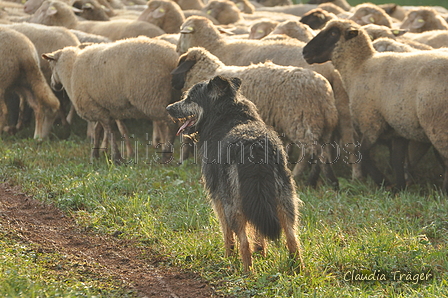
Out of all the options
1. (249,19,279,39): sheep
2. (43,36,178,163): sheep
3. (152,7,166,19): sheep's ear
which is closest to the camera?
(43,36,178,163): sheep

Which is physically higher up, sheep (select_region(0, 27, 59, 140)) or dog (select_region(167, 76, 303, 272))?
dog (select_region(167, 76, 303, 272))

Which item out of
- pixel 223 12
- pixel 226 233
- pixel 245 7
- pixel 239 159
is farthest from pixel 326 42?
pixel 245 7

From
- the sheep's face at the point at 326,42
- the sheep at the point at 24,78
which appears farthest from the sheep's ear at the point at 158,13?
the sheep's face at the point at 326,42

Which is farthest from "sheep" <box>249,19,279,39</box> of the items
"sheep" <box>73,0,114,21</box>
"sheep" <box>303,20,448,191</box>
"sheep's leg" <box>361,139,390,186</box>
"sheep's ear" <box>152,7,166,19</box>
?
"sheep" <box>73,0,114,21</box>

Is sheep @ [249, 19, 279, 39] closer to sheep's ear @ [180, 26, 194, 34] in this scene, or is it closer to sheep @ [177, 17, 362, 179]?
sheep @ [177, 17, 362, 179]

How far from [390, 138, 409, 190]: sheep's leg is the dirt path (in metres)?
3.58

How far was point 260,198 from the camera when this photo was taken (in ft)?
Result: 12.9

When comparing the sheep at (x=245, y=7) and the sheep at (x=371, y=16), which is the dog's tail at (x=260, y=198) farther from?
the sheep at (x=245, y=7)

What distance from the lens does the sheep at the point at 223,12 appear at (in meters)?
13.9

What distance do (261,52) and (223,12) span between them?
5.96 meters

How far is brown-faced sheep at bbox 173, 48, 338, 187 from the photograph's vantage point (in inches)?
264

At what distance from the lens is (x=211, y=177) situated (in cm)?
442

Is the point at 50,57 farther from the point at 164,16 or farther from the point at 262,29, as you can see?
the point at 164,16

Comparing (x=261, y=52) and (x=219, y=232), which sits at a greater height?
(x=261, y=52)
